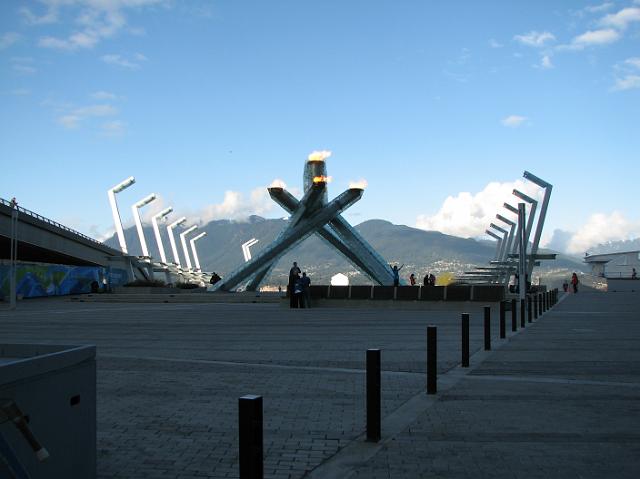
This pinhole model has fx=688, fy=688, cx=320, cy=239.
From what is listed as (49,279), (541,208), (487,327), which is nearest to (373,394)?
(487,327)

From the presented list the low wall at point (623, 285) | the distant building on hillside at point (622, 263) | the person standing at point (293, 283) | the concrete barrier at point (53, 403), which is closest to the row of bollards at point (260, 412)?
the concrete barrier at point (53, 403)

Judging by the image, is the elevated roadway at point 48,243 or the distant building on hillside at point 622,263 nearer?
the elevated roadway at point 48,243

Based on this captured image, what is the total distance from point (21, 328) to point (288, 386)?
12.2 m

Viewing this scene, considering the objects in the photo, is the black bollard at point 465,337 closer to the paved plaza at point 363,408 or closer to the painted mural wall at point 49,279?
the paved plaza at point 363,408

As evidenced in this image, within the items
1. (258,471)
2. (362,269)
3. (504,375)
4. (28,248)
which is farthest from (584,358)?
(28,248)

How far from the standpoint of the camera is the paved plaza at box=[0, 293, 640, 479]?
17.5ft

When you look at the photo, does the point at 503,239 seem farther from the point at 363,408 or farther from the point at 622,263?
the point at 363,408

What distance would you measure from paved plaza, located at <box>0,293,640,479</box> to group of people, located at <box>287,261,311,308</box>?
1318 centimetres

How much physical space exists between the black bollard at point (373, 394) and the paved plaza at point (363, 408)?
0.15 m

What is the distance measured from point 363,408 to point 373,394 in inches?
59.6

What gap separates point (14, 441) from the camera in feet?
10.9

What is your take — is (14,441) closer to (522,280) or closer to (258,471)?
(258,471)

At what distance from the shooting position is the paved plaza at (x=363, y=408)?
5.32m

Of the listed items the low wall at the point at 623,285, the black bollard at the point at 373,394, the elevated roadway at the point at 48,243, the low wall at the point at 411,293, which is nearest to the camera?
Answer: the black bollard at the point at 373,394
